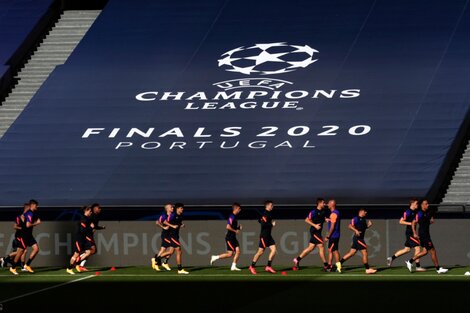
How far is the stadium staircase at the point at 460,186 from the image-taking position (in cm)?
3427

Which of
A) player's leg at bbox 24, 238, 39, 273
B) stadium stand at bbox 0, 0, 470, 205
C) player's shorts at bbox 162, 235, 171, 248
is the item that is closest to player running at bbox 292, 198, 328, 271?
player's shorts at bbox 162, 235, 171, 248

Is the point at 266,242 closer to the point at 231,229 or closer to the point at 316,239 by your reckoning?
the point at 231,229

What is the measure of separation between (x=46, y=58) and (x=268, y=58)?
9.99 m

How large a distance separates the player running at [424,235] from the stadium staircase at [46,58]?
19.4 m

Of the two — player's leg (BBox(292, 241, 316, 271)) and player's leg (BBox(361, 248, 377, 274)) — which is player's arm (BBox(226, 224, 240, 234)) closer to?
player's leg (BBox(292, 241, 316, 271))

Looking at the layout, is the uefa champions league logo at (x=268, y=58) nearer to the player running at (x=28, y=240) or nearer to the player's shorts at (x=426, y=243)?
the player running at (x=28, y=240)

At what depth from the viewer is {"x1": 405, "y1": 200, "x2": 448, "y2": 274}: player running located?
27.2 metres

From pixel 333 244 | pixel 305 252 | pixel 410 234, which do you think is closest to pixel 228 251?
pixel 305 252

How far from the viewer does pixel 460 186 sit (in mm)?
34844

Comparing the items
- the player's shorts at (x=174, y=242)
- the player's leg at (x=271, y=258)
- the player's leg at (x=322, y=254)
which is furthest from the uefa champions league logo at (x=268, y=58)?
the player's leg at (x=271, y=258)

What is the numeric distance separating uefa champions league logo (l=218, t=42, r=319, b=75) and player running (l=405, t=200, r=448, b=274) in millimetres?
14283

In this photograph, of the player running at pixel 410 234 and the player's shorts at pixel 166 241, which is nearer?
the player running at pixel 410 234
